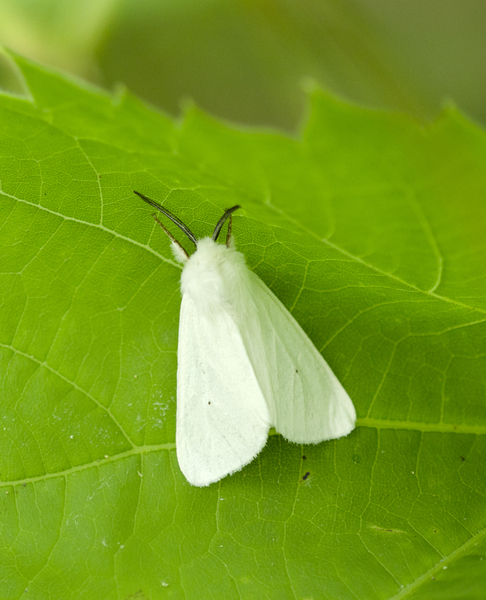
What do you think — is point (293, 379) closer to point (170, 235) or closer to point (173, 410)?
point (173, 410)

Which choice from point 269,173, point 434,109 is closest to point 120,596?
point 269,173

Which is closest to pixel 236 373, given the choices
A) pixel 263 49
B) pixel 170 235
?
pixel 170 235

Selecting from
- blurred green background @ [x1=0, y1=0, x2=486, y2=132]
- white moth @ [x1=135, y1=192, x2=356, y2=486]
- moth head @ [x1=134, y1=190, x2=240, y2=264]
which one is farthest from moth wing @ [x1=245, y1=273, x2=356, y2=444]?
blurred green background @ [x1=0, y1=0, x2=486, y2=132]

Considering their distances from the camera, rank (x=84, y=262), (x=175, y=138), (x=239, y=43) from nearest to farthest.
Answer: (x=175, y=138)
(x=84, y=262)
(x=239, y=43)

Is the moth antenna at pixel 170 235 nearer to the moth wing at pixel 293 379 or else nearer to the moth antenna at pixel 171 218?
the moth antenna at pixel 171 218

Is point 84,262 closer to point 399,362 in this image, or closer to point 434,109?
point 399,362

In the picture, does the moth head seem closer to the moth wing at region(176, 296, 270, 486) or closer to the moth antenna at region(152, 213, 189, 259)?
the moth antenna at region(152, 213, 189, 259)
